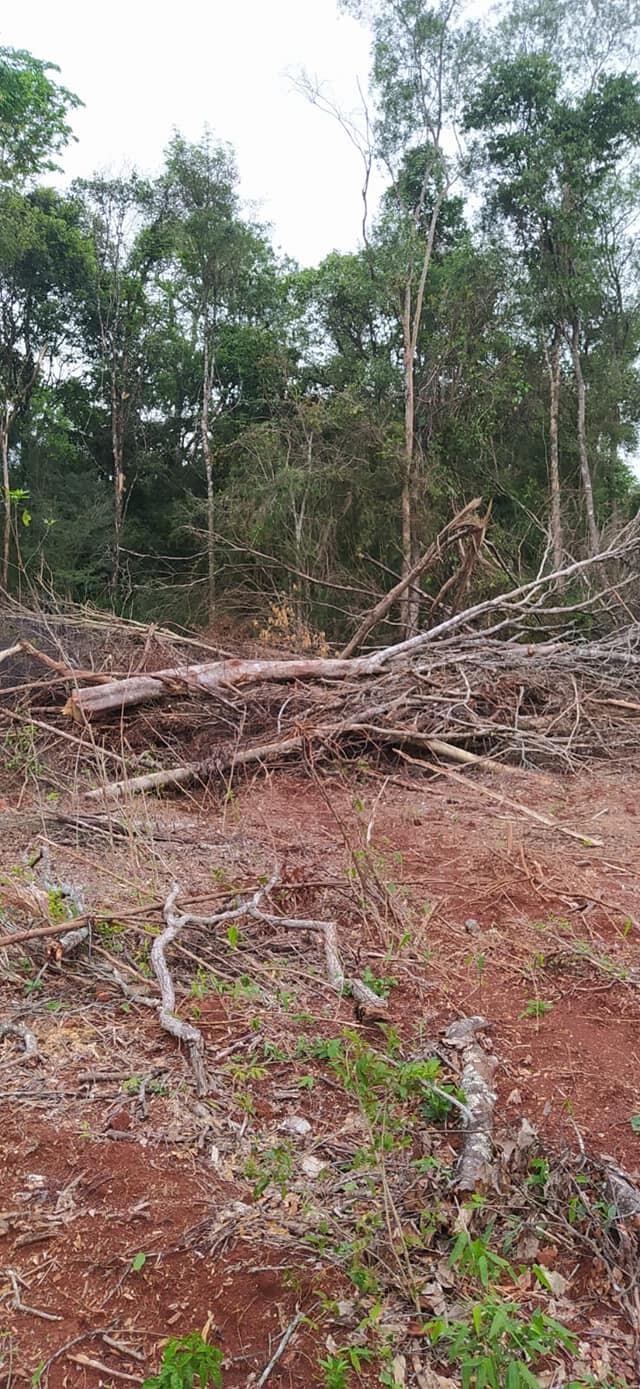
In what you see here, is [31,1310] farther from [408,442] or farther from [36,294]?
[36,294]

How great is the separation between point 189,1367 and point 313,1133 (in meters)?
0.78

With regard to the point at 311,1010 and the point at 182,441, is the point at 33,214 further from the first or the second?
the point at 311,1010

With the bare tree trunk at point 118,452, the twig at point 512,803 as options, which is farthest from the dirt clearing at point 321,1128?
the bare tree trunk at point 118,452

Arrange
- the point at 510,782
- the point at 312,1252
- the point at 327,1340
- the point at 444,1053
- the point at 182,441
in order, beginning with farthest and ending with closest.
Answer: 1. the point at 182,441
2. the point at 510,782
3. the point at 444,1053
4. the point at 312,1252
5. the point at 327,1340

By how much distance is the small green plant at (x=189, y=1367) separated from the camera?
1403 mm

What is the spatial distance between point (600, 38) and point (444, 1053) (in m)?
20.8

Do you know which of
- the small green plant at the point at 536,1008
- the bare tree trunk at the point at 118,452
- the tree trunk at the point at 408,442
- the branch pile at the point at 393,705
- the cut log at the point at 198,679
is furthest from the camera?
the bare tree trunk at the point at 118,452

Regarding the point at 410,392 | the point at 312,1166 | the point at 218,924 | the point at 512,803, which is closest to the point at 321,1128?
the point at 312,1166

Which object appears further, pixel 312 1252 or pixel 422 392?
pixel 422 392

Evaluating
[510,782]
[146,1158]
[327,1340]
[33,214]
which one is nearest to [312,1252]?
[327,1340]

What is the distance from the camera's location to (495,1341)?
1468 mm

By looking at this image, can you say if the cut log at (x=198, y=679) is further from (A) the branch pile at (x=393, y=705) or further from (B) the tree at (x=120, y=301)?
(B) the tree at (x=120, y=301)

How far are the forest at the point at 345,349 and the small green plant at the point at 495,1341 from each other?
12366 millimetres

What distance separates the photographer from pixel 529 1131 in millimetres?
2098
